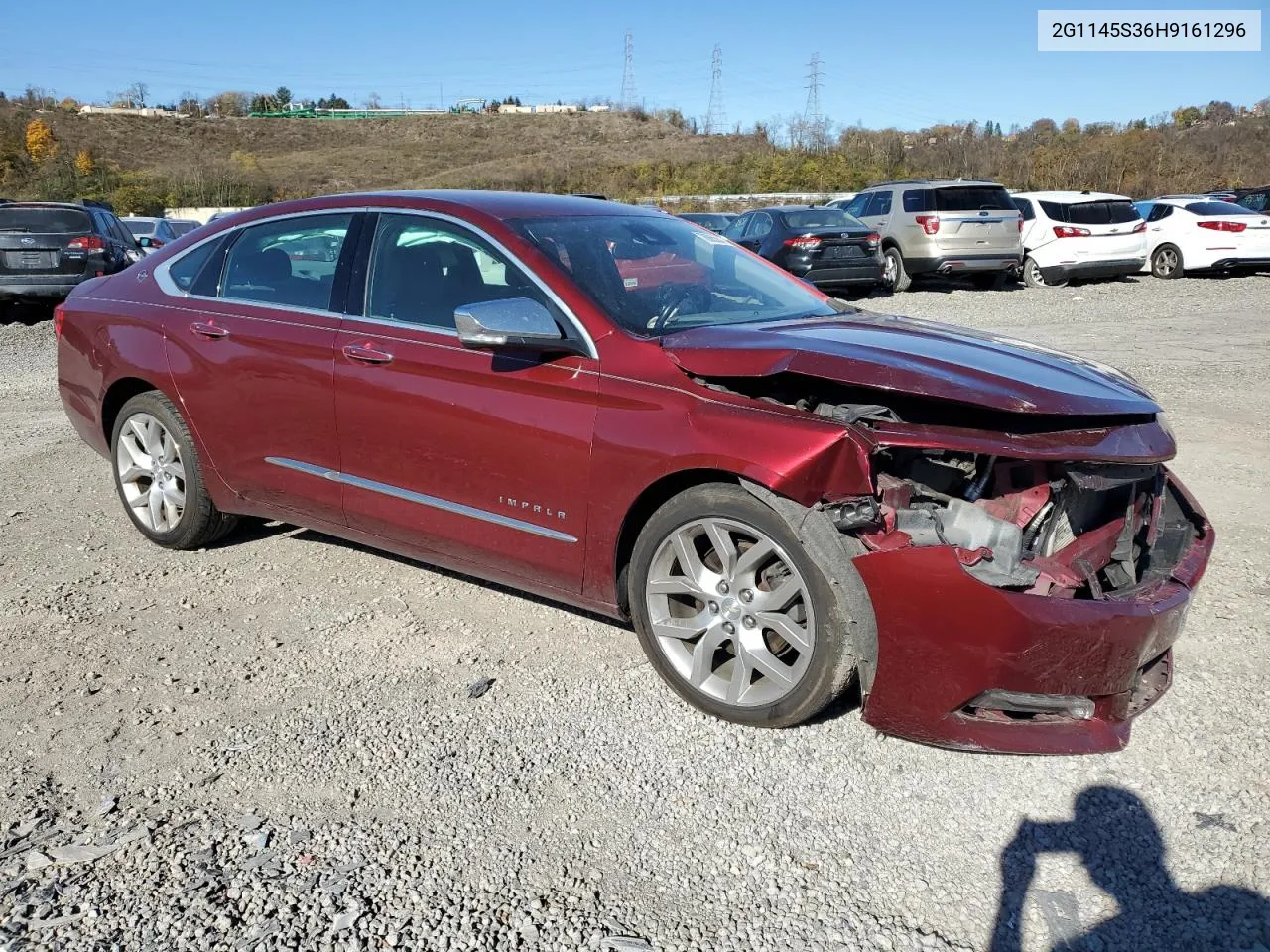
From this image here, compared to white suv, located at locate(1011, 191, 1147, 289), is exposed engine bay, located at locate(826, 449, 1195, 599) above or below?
below

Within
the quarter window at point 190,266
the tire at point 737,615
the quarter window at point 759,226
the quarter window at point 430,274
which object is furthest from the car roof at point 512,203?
the quarter window at point 759,226

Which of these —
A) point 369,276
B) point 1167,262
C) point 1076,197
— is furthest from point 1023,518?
point 1167,262

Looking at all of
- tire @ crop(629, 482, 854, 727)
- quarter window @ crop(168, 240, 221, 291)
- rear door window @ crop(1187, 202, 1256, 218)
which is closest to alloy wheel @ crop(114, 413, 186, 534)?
quarter window @ crop(168, 240, 221, 291)

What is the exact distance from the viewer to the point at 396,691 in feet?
12.3

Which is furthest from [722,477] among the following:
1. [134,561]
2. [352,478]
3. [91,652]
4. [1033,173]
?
[1033,173]

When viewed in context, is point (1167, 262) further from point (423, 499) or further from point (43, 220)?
point (423, 499)

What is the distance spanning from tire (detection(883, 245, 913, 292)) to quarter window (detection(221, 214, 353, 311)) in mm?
14478

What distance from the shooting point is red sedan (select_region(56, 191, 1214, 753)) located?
3.09 meters

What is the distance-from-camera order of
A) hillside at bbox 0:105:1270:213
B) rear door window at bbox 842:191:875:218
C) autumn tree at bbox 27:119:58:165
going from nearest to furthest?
rear door window at bbox 842:191:875:218 < hillside at bbox 0:105:1270:213 < autumn tree at bbox 27:119:58:165

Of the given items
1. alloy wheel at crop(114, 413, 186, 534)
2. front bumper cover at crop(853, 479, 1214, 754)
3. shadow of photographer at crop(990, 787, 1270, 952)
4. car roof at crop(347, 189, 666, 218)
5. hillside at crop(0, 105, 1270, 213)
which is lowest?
shadow of photographer at crop(990, 787, 1270, 952)

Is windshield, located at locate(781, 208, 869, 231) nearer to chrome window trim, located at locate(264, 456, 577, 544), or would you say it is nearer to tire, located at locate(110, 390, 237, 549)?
tire, located at locate(110, 390, 237, 549)

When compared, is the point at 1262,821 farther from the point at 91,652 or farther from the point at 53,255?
the point at 53,255

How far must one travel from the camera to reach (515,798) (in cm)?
307

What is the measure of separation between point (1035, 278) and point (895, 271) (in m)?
2.76
